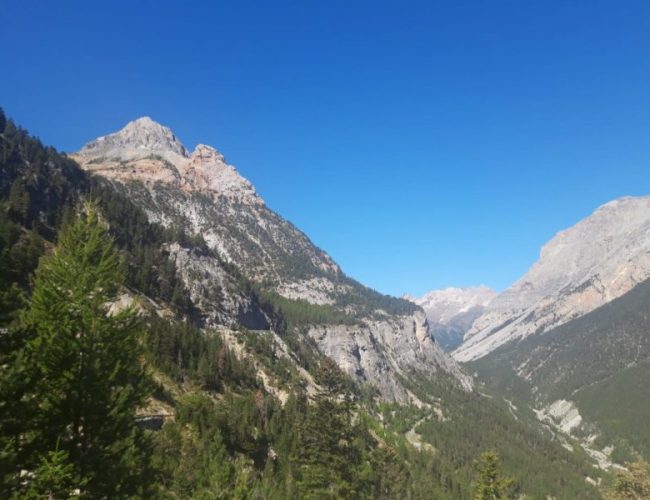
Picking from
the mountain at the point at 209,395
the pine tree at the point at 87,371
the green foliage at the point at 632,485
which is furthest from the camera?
the green foliage at the point at 632,485

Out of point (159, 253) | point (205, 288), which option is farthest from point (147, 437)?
point (205, 288)

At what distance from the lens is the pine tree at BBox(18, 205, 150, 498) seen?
15891 mm

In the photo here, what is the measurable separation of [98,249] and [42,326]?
4680 mm

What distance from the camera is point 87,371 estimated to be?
54.6 feet

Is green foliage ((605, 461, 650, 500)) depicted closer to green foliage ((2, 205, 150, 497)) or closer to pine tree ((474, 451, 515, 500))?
pine tree ((474, 451, 515, 500))

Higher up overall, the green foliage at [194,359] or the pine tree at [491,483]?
the green foliage at [194,359]

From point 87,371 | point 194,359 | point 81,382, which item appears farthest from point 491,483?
point 81,382

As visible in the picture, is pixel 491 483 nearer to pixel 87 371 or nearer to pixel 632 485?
pixel 632 485

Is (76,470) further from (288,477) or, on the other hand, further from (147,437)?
(288,477)

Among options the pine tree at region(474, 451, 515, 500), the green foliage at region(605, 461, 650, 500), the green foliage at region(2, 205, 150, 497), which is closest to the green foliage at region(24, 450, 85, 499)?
the green foliage at region(2, 205, 150, 497)

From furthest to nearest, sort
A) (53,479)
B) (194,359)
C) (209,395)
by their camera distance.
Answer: (194,359), (209,395), (53,479)

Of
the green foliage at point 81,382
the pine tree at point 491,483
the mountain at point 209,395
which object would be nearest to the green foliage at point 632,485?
the pine tree at point 491,483

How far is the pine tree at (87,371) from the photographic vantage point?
1589 centimetres

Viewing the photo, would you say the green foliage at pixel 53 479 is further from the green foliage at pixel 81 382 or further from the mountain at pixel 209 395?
the mountain at pixel 209 395
